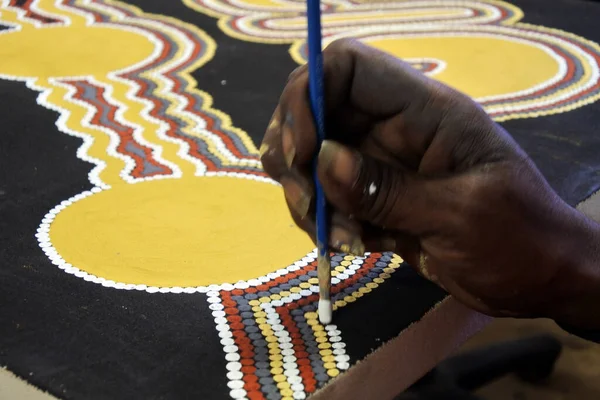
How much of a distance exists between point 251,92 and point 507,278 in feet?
2.07

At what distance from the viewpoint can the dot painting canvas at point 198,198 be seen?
1.81ft

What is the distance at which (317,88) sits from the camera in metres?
0.54

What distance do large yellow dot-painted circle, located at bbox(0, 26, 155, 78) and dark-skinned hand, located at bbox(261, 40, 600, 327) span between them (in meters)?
0.69

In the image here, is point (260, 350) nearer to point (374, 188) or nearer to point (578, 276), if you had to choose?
point (374, 188)

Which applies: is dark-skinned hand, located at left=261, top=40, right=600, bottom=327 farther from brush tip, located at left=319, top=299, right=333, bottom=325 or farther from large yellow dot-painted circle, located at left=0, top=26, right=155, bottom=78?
large yellow dot-painted circle, located at left=0, top=26, right=155, bottom=78

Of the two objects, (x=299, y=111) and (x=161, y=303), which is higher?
(x=299, y=111)

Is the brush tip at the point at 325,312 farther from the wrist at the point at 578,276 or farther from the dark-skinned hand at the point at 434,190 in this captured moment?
the wrist at the point at 578,276

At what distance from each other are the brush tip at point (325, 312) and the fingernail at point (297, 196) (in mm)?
75

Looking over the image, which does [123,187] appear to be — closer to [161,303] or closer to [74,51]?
[161,303]

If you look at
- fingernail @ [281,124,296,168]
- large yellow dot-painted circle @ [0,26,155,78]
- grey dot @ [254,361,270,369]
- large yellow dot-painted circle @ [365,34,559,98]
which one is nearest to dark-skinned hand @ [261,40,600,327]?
fingernail @ [281,124,296,168]

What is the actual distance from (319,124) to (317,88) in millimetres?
26

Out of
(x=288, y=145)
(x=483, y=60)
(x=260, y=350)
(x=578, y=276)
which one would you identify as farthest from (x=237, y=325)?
(x=483, y=60)

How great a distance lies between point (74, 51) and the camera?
126cm

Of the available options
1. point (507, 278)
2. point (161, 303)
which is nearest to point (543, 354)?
point (507, 278)
